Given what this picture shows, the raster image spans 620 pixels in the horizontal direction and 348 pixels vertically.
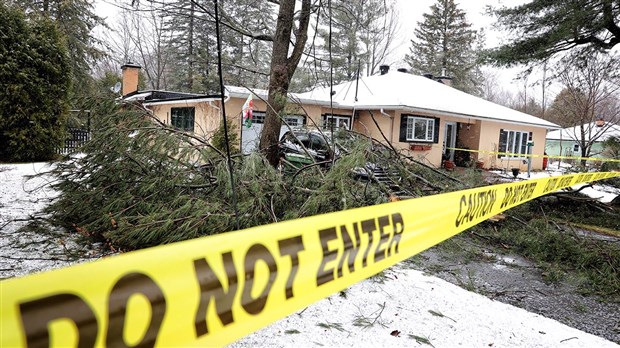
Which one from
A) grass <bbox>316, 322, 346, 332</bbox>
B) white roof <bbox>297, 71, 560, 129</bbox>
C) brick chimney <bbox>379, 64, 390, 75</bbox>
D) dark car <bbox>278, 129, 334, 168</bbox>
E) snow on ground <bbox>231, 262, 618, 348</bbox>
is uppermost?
brick chimney <bbox>379, 64, 390, 75</bbox>

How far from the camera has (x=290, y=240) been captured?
1.34m

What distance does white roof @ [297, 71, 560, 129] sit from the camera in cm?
1620

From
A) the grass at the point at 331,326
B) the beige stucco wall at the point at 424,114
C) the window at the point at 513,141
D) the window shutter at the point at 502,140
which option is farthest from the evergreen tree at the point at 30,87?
the window at the point at 513,141

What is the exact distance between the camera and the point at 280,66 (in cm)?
627

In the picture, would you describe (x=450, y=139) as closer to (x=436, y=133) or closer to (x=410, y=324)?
(x=436, y=133)

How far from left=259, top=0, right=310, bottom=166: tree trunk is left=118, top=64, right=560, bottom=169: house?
6800 millimetres

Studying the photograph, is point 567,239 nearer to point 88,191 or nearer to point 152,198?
point 152,198

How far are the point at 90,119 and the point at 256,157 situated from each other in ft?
7.34

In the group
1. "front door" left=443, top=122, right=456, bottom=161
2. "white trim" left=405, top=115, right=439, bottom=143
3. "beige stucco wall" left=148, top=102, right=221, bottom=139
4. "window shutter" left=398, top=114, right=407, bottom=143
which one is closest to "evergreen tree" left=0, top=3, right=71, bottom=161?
"beige stucco wall" left=148, top=102, right=221, bottom=139

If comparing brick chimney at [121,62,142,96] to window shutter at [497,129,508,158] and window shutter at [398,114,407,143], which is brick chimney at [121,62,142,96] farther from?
window shutter at [497,129,508,158]

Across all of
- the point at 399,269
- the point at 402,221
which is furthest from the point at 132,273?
the point at 399,269

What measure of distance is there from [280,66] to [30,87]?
910 cm

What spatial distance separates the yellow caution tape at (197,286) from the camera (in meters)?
0.81

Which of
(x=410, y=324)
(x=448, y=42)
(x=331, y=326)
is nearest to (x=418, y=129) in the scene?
(x=410, y=324)
